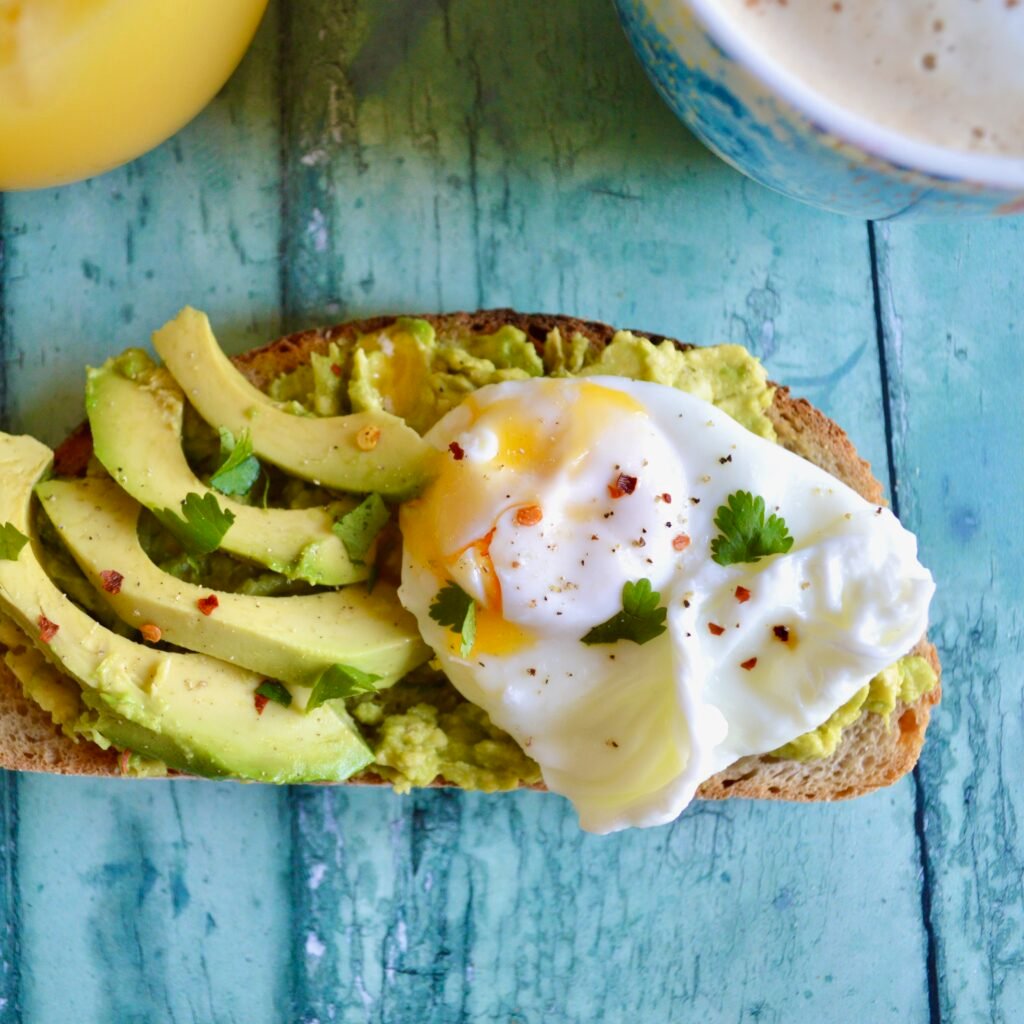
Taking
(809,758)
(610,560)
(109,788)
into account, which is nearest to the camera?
(610,560)

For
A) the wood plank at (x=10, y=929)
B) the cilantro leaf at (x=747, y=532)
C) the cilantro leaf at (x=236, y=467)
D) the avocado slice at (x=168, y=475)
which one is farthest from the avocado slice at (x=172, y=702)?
the cilantro leaf at (x=747, y=532)

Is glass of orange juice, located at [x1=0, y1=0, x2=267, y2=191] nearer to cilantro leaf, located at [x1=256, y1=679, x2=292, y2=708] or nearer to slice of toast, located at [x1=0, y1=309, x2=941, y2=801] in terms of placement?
slice of toast, located at [x1=0, y1=309, x2=941, y2=801]

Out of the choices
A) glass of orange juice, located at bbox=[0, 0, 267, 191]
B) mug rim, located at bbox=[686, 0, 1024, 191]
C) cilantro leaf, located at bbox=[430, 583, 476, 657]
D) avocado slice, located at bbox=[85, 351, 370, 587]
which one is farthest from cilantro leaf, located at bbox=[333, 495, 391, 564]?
mug rim, located at bbox=[686, 0, 1024, 191]

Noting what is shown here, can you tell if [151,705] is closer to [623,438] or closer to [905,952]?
[623,438]

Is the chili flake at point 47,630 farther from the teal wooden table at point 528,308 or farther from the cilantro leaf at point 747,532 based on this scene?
the cilantro leaf at point 747,532

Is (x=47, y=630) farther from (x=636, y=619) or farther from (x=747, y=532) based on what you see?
(x=747, y=532)

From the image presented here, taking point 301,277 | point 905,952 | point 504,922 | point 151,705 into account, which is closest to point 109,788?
point 151,705
